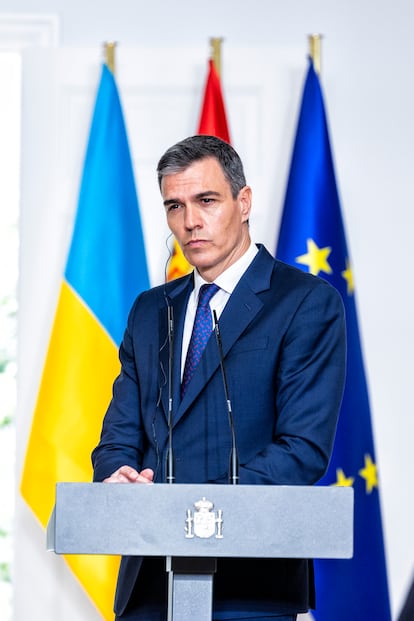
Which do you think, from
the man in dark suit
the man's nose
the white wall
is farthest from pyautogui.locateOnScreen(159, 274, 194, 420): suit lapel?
the white wall

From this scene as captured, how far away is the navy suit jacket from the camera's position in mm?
2133

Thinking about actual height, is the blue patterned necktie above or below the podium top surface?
above

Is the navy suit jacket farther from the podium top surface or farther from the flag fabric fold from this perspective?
the flag fabric fold

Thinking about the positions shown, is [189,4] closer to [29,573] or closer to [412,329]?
[412,329]

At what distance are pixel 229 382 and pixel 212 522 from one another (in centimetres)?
56

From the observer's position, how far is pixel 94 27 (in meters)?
4.38

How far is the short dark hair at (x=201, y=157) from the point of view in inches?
95.9

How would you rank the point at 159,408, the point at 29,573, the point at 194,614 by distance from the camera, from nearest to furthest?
1. the point at 194,614
2. the point at 159,408
3. the point at 29,573

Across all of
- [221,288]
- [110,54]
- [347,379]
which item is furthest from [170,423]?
[110,54]

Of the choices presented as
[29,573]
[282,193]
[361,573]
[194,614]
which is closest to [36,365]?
[29,573]

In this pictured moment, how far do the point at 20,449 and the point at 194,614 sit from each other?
8.08ft

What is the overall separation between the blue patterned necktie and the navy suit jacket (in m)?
0.03

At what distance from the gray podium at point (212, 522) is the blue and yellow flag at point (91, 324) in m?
2.25

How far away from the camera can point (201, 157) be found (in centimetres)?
245
